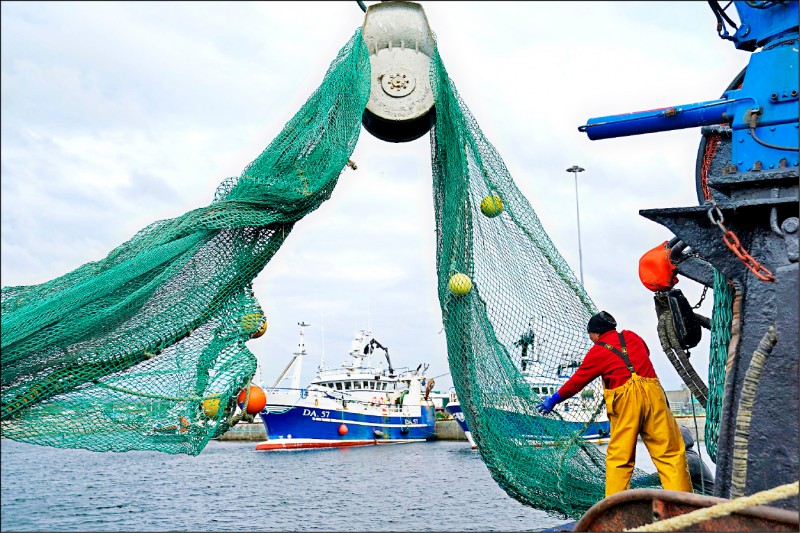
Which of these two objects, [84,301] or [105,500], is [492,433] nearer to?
[84,301]

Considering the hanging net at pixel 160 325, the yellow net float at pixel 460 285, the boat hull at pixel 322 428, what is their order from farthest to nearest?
1. the boat hull at pixel 322 428
2. the yellow net float at pixel 460 285
3. the hanging net at pixel 160 325

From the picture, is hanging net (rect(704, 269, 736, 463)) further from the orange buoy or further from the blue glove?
the orange buoy

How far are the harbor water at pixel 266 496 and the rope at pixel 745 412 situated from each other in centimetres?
753

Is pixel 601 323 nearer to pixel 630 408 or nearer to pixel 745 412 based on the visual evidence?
pixel 630 408

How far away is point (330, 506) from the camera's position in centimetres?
1501

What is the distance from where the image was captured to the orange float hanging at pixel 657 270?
4344 mm

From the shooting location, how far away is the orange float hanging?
171 inches

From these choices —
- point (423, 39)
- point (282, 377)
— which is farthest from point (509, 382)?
point (282, 377)

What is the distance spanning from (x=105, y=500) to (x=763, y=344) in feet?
56.0

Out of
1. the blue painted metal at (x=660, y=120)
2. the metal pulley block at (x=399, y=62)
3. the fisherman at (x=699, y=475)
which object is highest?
the metal pulley block at (x=399, y=62)

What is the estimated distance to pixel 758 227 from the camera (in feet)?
11.2

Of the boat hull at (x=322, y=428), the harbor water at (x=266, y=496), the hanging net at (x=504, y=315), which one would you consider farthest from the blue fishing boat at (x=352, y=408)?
the hanging net at (x=504, y=315)

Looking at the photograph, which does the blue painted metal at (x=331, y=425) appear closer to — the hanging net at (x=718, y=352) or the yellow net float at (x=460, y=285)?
the yellow net float at (x=460, y=285)

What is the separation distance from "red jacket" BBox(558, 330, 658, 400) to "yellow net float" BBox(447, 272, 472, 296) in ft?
2.78
